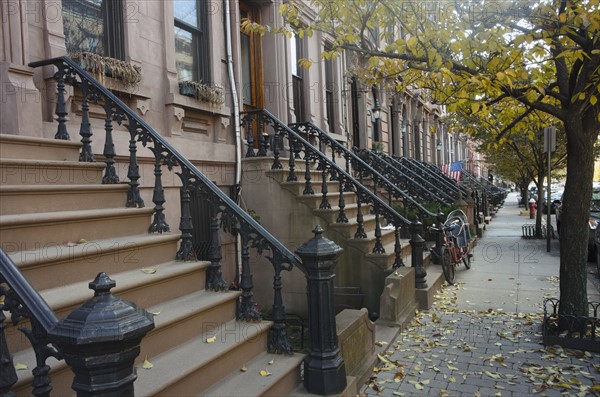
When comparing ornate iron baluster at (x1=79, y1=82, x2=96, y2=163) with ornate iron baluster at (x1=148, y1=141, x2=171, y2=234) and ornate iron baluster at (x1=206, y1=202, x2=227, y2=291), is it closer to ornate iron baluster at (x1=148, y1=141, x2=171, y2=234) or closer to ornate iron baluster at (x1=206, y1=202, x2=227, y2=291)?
ornate iron baluster at (x1=148, y1=141, x2=171, y2=234)

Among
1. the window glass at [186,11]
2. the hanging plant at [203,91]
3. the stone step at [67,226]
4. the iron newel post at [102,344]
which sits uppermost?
the window glass at [186,11]

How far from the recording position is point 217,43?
25.8 ft

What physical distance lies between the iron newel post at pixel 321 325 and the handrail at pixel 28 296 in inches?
76.0

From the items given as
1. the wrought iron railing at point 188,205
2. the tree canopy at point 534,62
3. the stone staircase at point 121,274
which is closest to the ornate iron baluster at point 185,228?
the wrought iron railing at point 188,205

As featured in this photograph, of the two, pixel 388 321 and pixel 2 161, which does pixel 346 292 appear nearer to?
pixel 388 321

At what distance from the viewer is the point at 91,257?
3.70 metres

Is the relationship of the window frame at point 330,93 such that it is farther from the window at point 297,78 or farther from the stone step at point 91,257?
the stone step at point 91,257

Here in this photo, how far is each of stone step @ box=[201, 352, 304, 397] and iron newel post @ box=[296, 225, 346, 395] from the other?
0.44 feet

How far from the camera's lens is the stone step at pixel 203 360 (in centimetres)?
296

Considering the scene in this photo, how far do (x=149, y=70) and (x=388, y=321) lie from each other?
478 centimetres

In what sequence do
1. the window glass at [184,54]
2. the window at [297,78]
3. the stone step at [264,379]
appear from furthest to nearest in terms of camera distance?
the window at [297,78]
the window glass at [184,54]
the stone step at [264,379]

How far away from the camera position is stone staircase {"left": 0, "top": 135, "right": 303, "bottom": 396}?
3182mm

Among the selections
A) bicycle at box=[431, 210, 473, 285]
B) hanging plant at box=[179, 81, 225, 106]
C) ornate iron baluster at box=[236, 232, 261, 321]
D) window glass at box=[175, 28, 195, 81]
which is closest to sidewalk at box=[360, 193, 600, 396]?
bicycle at box=[431, 210, 473, 285]

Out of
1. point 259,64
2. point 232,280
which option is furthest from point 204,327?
point 259,64
